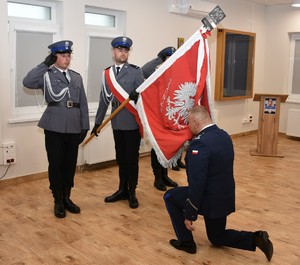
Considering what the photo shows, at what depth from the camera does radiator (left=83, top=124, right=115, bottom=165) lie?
16.1 ft

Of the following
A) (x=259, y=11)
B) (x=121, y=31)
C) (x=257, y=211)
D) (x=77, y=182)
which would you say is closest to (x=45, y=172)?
(x=77, y=182)

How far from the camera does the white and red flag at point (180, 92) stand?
316cm

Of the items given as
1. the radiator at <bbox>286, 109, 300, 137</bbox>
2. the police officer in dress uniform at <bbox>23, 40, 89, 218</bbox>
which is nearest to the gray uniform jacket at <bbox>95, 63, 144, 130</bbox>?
the police officer in dress uniform at <bbox>23, 40, 89, 218</bbox>

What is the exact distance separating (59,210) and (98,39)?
247 cm

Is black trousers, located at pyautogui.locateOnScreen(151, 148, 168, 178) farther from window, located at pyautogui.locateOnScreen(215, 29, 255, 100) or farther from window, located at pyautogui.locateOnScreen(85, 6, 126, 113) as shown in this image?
window, located at pyautogui.locateOnScreen(215, 29, 255, 100)

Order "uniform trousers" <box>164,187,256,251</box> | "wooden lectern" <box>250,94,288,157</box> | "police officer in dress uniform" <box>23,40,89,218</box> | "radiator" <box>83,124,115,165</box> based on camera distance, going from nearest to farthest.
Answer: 1. "uniform trousers" <box>164,187,256,251</box>
2. "police officer in dress uniform" <box>23,40,89,218</box>
3. "radiator" <box>83,124,115,165</box>
4. "wooden lectern" <box>250,94,288,157</box>

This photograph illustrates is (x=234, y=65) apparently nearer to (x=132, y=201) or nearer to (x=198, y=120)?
(x=132, y=201)

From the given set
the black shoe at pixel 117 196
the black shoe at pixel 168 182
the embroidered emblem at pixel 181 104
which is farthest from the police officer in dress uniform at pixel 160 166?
the embroidered emblem at pixel 181 104

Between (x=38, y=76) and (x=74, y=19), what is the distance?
5.33 ft

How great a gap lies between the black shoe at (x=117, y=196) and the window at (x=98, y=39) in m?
1.50

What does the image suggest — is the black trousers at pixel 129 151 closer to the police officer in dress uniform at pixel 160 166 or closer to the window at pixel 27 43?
the police officer in dress uniform at pixel 160 166

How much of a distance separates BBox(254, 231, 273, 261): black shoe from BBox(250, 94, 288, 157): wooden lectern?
3465 mm

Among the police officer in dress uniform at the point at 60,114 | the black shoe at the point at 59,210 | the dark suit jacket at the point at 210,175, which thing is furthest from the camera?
the black shoe at the point at 59,210

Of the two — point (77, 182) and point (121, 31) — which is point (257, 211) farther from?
point (121, 31)
